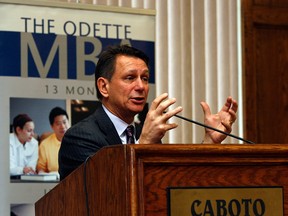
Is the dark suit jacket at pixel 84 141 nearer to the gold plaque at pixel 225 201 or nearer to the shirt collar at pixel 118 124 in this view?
the shirt collar at pixel 118 124

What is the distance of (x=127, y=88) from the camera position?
3318 mm

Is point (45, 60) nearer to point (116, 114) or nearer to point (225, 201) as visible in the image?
point (116, 114)

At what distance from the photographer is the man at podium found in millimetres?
3002

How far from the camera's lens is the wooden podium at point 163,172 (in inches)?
84.1

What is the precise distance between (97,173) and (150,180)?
0.21 metres

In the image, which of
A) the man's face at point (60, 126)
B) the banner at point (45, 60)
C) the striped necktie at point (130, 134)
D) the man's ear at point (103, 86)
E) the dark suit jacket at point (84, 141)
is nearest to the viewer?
the dark suit jacket at point (84, 141)

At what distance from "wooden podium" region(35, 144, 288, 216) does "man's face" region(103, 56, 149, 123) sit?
94 centimetres

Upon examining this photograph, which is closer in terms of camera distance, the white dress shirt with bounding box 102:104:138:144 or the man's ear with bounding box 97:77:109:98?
the white dress shirt with bounding box 102:104:138:144

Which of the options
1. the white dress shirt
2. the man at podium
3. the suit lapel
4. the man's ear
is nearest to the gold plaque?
the man at podium

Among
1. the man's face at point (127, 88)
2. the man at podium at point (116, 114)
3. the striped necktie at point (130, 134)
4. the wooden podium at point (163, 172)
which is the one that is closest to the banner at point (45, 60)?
the man at podium at point (116, 114)

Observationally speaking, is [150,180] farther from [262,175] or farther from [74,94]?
[74,94]

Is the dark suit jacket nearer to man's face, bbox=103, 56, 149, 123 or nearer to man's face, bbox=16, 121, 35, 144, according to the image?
man's face, bbox=103, 56, 149, 123

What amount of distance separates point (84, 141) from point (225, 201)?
91 centimetres

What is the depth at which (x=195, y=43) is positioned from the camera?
5961 millimetres
